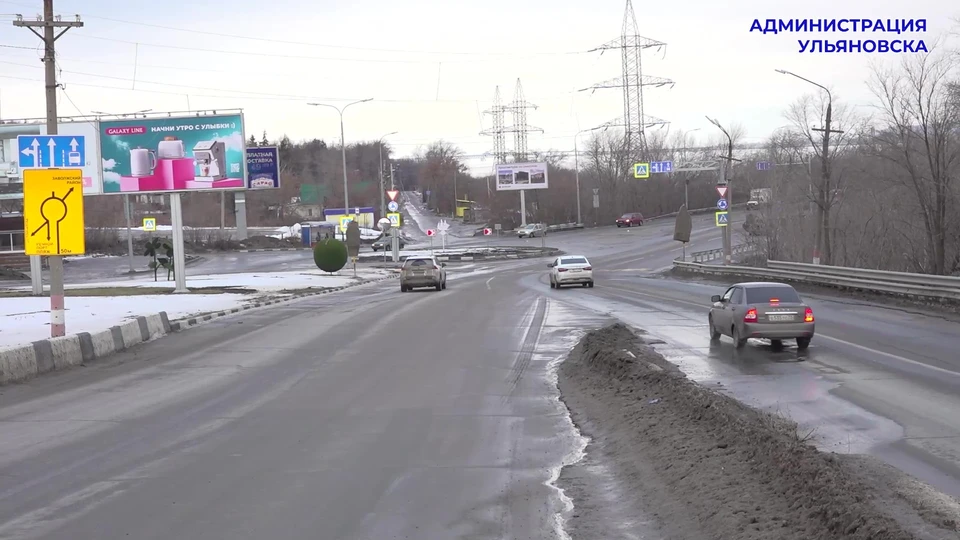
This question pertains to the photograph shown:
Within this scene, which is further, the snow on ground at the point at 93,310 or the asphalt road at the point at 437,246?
the asphalt road at the point at 437,246

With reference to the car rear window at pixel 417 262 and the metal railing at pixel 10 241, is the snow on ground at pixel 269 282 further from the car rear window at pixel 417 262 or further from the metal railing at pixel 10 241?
the metal railing at pixel 10 241

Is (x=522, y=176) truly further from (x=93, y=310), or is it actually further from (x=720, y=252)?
(x=93, y=310)

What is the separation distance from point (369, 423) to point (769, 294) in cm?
986

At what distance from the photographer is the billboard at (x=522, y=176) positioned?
4451 inches

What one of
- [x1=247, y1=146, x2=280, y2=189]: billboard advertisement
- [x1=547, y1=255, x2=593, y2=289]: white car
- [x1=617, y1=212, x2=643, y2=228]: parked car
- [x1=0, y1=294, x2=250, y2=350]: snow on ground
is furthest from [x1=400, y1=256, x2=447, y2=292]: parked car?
[x1=617, y1=212, x2=643, y2=228]: parked car

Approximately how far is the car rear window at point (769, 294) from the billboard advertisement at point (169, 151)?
29.8 metres

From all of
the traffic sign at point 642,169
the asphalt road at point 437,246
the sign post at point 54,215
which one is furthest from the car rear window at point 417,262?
the traffic sign at point 642,169

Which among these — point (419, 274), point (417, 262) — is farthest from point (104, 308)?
point (417, 262)

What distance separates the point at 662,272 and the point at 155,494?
53826mm

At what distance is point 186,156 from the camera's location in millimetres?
42312

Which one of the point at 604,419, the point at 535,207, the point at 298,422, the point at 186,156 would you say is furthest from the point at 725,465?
the point at 535,207

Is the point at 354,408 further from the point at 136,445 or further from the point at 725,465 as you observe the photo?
the point at 725,465

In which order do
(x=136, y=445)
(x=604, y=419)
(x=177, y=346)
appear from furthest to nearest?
(x=177, y=346)
(x=604, y=419)
(x=136, y=445)

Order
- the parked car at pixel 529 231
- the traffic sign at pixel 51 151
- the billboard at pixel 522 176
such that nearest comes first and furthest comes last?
1. the traffic sign at pixel 51 151
2. the parked car at pixel 529 231
3. the billboard at pixel 522 176
